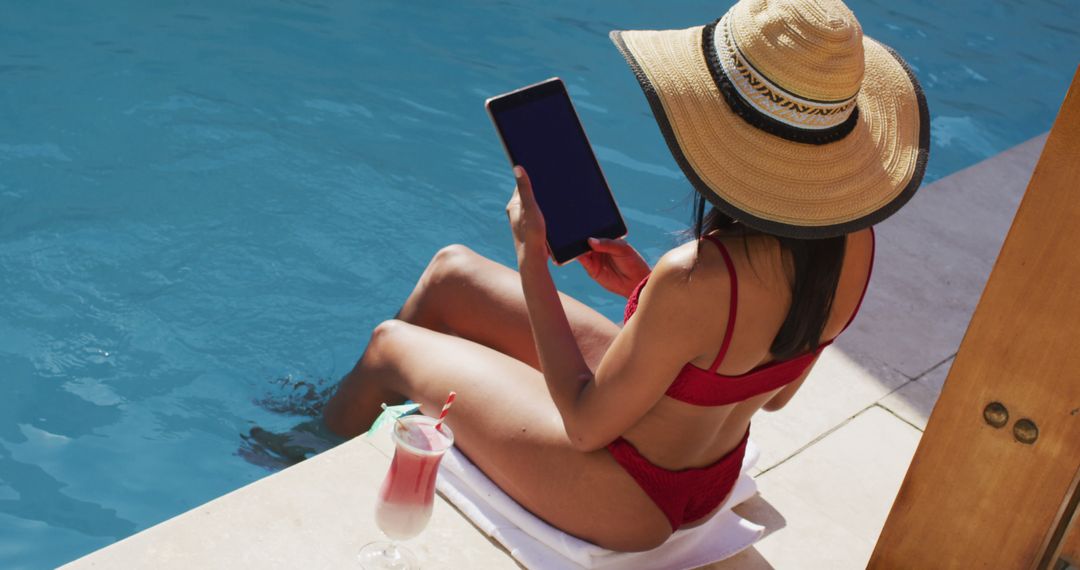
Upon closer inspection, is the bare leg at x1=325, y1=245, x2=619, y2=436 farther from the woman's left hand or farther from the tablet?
the woman's left hand

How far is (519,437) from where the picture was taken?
2.58 m

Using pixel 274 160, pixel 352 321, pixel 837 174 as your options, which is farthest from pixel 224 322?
pixel 837 174

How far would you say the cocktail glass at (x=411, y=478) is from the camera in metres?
2.27

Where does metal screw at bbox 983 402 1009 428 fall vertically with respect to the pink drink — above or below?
above

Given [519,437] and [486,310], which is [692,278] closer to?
[519,437]

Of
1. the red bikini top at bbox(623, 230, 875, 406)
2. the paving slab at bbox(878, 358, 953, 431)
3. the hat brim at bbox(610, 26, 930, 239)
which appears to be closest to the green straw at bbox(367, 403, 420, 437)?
the red bikini top at bbox(623, 230, 875, 406)

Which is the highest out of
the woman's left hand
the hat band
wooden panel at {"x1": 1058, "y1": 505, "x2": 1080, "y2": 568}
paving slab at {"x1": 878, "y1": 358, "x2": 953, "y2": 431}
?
the hat band

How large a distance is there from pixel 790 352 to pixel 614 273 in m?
0.60

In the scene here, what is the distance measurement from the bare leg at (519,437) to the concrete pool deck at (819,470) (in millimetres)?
166

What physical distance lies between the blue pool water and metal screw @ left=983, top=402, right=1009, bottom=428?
0.74 m

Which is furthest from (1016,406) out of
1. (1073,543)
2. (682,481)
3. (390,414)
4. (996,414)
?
(390,414)

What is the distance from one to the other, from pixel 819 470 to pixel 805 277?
3.88 feet

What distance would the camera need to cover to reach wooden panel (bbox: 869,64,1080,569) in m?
2.05

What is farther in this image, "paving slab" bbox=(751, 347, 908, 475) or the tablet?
"paving slab" bbox=(751, 347, 908, 475)
